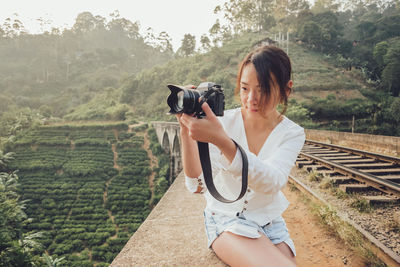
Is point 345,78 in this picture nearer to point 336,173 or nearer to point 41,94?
point 336,173

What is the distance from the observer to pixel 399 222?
2.43m

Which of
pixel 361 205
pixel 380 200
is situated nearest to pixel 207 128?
pixel 361 205

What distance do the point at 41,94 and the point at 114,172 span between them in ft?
107

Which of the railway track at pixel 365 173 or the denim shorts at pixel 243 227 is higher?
the denim shorts at pixel 243 227

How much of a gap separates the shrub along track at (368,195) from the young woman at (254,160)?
1.33 meters

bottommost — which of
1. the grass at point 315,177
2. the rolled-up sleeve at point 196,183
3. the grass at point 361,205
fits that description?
the grass at point 315,177

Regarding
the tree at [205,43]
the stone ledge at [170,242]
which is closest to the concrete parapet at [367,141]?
the stone ledge at [170,242]

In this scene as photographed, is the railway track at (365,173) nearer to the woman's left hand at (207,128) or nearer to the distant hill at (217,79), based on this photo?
A: the woman's left hand at (207,128)

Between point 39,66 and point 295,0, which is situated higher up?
point 295,0

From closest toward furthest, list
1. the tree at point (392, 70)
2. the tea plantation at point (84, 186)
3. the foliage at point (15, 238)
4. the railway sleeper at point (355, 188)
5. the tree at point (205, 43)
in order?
the railway sleeper at point (355, 188)
the foliage at point (15, 238)
the tea plantation at point (84, 186)
the tree at point (392, 70)
the tree at point (205, 43)

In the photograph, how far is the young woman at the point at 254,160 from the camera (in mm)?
856

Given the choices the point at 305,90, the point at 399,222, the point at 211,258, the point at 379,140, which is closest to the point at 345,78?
the point at 305,90

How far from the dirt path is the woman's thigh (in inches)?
45.6

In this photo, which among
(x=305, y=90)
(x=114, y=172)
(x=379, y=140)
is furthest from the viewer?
(x=305, y=90)
